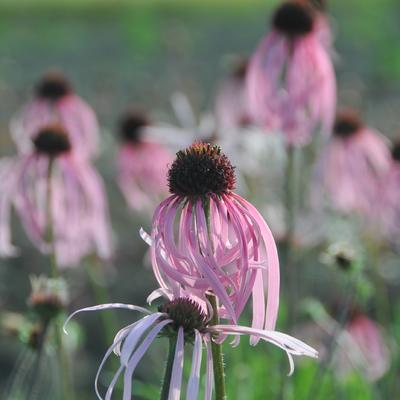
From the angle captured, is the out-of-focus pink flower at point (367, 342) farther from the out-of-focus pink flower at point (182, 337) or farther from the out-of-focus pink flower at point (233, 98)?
the out-of-focus pink flower at point (182, 337)

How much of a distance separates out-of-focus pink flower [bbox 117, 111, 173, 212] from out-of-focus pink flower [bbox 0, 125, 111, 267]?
A: 55cm

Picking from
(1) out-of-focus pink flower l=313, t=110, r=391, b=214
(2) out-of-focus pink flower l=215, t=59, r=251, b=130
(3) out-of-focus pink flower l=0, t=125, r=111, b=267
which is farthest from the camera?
(2) out-of-focus pink flower l=215, t=59, r=251, b=130

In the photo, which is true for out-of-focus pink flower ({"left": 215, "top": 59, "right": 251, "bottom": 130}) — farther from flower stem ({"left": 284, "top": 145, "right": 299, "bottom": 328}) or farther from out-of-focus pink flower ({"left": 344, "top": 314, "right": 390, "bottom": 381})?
flower stem ({"left": 284, "top": 145, "right": 299, "bottom": 328})

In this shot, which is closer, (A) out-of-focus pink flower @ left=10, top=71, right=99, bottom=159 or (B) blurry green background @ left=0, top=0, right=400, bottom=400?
(A) out-of-focus pink flower @ left=10, top=71, right=99, bottom=159

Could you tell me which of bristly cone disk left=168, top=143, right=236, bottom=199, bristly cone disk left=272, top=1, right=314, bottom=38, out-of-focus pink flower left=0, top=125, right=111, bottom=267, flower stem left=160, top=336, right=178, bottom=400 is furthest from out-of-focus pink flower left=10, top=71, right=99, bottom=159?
flower stem left=160, top=336, right=178, bottom=400

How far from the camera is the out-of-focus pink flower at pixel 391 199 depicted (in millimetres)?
2127

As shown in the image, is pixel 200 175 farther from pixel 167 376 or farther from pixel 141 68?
pixel 141 68

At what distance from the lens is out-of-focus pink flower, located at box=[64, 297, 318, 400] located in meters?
0.78

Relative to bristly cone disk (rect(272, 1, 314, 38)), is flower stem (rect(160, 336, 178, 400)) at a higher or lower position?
lower

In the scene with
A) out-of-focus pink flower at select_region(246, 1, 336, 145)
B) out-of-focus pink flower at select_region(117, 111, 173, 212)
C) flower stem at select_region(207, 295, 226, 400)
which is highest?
out-of-focus pink flower at select_region(246, 1, 336, 145)

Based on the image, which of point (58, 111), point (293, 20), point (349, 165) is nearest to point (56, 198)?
point (58, 111)

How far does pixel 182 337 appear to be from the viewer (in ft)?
2.75

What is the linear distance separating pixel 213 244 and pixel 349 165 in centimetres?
160

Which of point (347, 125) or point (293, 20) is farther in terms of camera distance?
point (347, 125)
